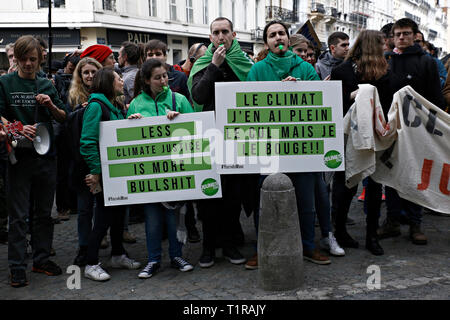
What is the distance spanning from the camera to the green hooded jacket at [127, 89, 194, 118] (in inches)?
185

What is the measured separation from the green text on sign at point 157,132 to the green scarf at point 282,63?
0.96 metres

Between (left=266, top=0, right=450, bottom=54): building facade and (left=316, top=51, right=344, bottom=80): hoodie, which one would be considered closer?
(left=316, top=51, right=344, bottom=80): hoodie

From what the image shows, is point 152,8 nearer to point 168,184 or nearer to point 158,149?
point 158,149

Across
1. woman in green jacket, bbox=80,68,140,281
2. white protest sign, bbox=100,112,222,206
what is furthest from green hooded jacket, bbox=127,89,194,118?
woman in green jacket, bbox=80,68,140,281

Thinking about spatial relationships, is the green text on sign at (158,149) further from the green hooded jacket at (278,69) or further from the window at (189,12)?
the window at (189,12)

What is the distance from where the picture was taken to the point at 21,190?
15.1ft

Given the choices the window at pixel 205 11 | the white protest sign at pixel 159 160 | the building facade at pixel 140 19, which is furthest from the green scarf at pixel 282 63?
the window at pixel 205 11

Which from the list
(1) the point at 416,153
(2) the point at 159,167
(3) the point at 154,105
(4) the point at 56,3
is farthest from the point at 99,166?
(4) the point at 56,3

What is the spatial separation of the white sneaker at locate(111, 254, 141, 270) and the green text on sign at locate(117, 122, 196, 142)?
125 cm

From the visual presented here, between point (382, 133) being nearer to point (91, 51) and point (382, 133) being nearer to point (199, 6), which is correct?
point (91, 51)

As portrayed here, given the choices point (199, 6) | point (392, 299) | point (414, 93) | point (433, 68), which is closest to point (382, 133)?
point (414, 93)

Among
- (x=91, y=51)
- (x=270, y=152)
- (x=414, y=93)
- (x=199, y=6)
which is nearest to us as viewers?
(x=270, y=152)

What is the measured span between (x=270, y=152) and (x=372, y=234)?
4.84 feet

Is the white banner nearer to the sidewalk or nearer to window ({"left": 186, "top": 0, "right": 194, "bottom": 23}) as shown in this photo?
the sidewalk
